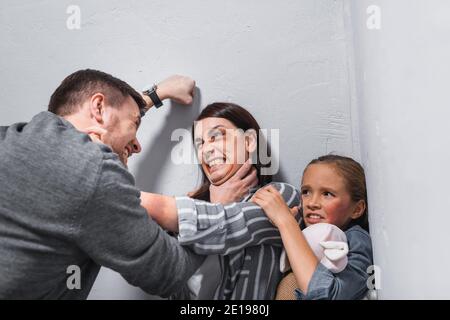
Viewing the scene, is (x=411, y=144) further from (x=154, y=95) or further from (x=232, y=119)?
(x=154, y=95)

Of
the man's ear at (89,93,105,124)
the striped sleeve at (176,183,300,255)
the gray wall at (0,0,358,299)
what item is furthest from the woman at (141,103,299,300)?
the man's ear at (89,93,105,124)

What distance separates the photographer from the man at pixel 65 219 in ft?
2.63

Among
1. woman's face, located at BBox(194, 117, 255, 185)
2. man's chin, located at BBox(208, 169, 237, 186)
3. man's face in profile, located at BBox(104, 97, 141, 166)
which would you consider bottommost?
man's chin, located at BBox(208, 169, 237, 186)

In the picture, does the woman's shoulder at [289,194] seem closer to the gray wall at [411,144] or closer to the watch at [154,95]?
the gray wall at [411,144]

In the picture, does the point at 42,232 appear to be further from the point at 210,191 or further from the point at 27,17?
the point at 27,17

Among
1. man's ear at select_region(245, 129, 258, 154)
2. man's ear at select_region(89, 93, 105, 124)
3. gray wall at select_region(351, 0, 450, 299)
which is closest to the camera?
gray wall at select_region(351, 0, 450, 299)

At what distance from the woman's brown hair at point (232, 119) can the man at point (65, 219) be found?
0.41 metres

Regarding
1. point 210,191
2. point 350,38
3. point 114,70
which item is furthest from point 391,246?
point 114,70

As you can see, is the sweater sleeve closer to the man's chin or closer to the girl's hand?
the girl's hand

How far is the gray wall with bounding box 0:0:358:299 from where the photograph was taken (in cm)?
139

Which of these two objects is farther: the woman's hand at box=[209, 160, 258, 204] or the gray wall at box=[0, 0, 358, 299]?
the gray wall at box=[0, 0, 358, 299]

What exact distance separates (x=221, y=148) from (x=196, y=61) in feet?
1.12

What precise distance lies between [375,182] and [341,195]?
17 centimetres

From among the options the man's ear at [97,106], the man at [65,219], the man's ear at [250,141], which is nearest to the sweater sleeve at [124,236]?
the man at [65,219]
